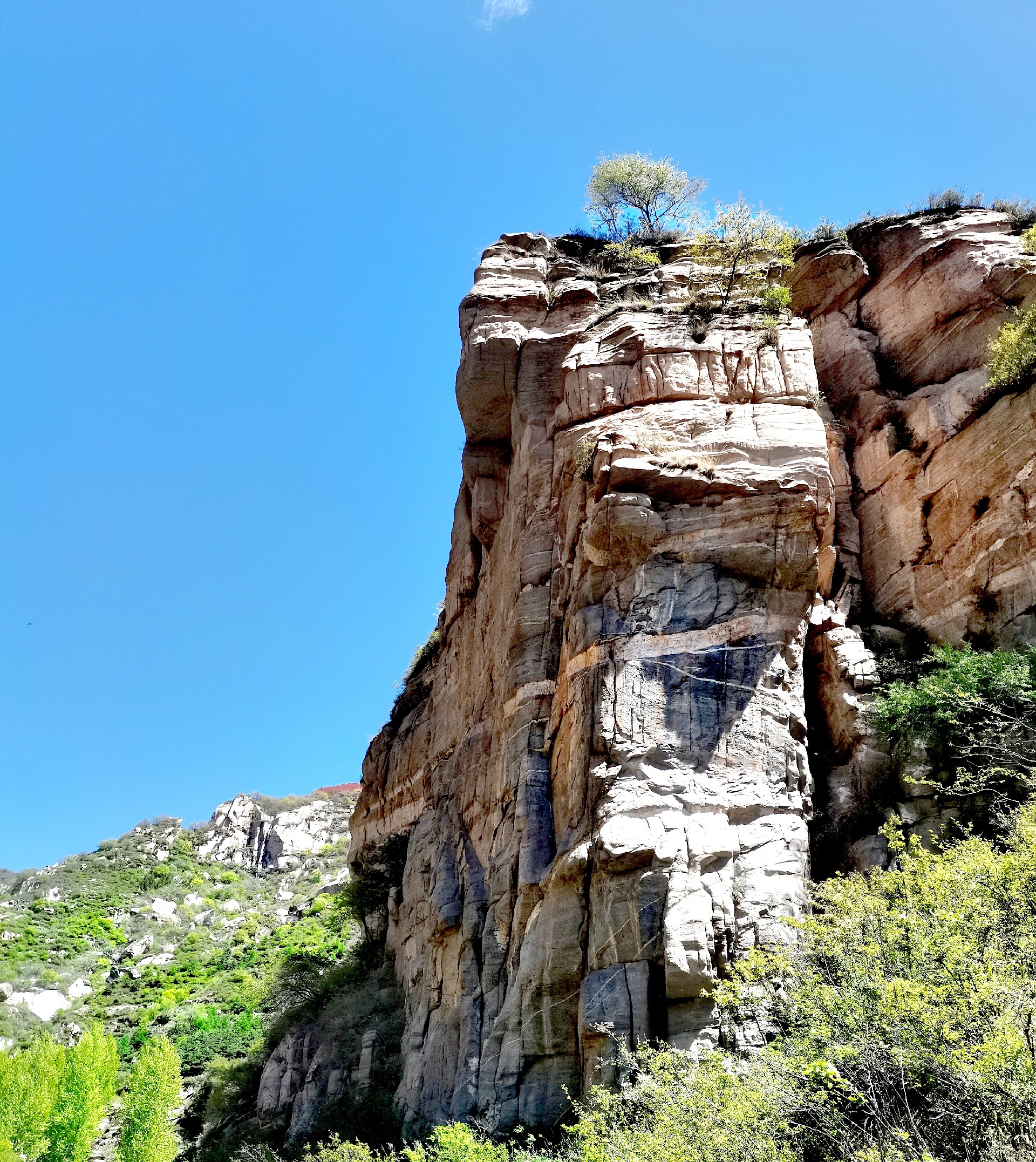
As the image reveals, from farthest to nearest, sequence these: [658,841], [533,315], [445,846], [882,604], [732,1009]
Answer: [533,315] → [445,846] → [882,604] → [658,841] → [732,1009]

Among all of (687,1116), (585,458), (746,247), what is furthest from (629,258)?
(687,1116)

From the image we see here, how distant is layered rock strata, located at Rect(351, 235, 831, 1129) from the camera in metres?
17.2

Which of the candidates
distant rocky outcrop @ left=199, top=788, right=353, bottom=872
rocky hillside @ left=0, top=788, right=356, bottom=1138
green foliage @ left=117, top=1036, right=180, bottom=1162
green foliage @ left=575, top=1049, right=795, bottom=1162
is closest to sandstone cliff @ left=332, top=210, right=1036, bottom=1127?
green foliage @ left=575, top=1049, right=795, bottom=1162

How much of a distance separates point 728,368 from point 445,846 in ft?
43.2

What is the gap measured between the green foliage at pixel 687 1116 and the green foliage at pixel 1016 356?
47.4ft

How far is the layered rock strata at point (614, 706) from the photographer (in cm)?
1725

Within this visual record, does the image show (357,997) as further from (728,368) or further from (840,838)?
(728,368)

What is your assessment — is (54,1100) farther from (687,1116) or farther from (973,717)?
(973,717)

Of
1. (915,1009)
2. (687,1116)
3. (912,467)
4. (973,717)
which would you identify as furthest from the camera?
(912,467)

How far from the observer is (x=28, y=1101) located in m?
32.3

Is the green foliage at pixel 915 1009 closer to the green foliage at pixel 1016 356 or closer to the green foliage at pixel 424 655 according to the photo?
the green foliage at pixel 1016 356

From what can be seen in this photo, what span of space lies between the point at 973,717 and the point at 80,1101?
1189 inches

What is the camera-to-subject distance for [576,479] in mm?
22766

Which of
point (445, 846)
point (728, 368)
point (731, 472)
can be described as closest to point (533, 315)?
point (728, 368)
